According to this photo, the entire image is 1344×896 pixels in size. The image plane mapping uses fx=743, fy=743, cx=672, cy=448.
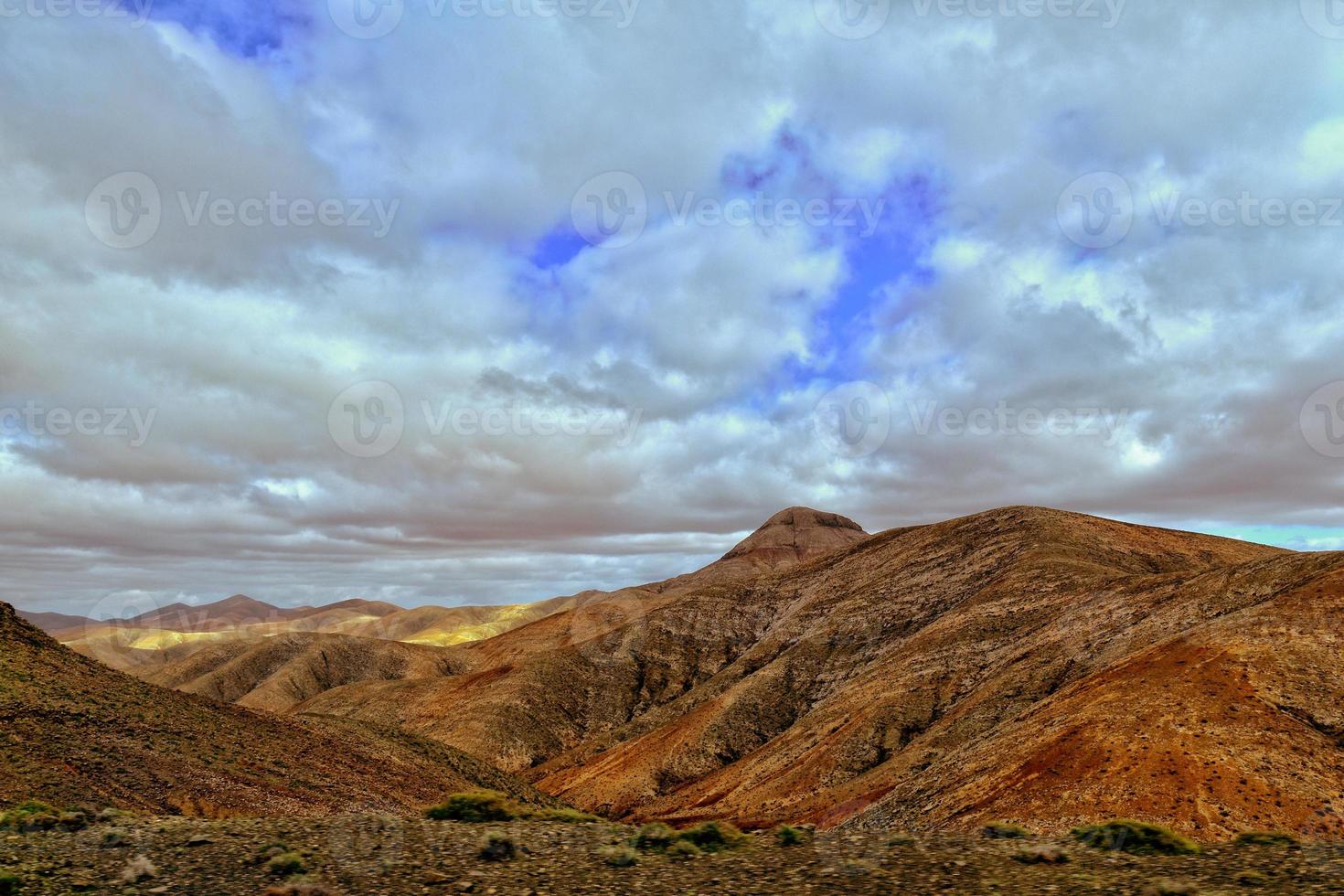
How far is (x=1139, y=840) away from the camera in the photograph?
55.1 feet

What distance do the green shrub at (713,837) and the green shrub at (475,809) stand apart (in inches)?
251

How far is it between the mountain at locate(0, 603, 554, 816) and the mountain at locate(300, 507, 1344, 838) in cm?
3283

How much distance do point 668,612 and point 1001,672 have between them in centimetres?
7648

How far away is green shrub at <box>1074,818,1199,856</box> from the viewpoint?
16234mm

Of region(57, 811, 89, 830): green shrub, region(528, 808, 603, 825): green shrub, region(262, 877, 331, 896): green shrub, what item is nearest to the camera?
region(262, 877, 331, 896): green shrub

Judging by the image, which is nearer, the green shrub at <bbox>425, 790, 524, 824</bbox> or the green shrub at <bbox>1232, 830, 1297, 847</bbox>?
the green shrub at <bbox>1232, 830, 1297, 847</bbox>

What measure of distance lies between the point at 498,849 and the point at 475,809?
21.6 ft

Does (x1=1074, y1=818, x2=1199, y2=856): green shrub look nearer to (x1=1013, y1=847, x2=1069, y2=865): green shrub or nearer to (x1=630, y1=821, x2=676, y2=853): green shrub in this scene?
(x1=1013, y1=847, x2=1069, y2=865): green shrub

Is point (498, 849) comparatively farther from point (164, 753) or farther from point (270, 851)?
point (164, 753)

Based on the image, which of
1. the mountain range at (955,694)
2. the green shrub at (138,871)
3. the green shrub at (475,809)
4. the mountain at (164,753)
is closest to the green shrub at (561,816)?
the green shrub at (475,809)

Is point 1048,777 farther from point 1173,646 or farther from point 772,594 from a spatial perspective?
point 772,594

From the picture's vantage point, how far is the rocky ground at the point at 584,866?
13891mm

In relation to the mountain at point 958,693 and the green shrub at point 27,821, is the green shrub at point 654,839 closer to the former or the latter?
the green shrub at point 27,821

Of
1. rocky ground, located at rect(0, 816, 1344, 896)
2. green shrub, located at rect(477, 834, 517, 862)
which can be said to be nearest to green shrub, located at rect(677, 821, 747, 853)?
rocky ground, located at rect(0, 816, 1344, 896)
